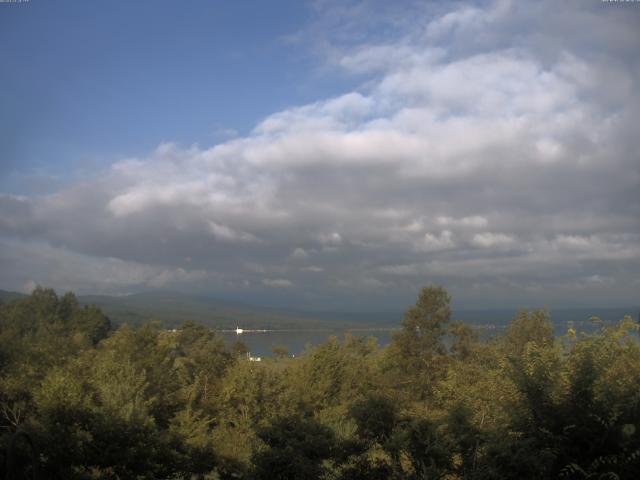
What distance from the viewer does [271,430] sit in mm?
9406

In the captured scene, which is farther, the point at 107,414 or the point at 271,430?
the point at 107,414

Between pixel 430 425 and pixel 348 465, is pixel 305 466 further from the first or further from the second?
pixel 430 425

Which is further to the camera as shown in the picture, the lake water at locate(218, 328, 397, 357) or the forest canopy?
the lake water at locate(218, 328, 397, 357)

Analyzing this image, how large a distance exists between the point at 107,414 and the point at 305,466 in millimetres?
5362

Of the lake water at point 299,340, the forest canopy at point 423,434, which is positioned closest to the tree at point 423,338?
the lake water at point 299,340

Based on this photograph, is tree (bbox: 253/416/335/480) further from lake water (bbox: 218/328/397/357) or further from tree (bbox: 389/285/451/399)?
tree (bbox: 389/285/451/399)

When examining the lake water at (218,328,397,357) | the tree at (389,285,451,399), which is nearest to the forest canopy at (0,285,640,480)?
the tree at (389,285,451,399)

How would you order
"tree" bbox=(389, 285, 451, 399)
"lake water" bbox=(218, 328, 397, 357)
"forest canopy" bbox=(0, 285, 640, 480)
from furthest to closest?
1. "lake water" bbox=(218, 328, 397, 357)
2. "tree" bbox=(389, 285, 451, 399)
3. "forest canopy" bbox=(0, 285, 640, 480)

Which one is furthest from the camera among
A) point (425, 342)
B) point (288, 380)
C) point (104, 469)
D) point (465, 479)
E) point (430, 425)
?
point (425, 342)

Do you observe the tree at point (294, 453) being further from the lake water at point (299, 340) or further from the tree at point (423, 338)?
the tree at point (423, 338)

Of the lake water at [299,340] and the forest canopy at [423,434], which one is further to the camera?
the lake water at [299,340]

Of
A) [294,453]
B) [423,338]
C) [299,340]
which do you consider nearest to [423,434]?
[294,453]

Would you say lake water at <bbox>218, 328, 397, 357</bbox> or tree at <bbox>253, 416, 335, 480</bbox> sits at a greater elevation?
tree at <bbox>253, 416, 335, 480</bbox>

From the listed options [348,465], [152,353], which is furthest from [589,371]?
[152,353]
